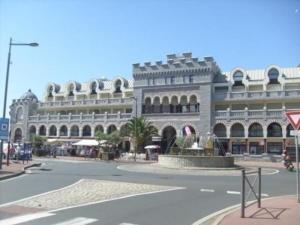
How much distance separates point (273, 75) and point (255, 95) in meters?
4.16

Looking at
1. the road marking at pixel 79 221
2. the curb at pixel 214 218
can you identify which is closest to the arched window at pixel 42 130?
the curb at pixel 214 218

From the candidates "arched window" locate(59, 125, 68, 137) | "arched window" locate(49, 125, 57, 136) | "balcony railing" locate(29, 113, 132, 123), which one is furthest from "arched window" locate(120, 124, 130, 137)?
"arched window" locate(49, 125, 57, 136)

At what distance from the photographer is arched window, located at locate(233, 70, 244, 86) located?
60.8 meters

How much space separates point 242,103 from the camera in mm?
58750

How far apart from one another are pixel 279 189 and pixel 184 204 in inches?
250

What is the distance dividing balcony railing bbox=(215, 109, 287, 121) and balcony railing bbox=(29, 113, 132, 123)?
14.6 metres

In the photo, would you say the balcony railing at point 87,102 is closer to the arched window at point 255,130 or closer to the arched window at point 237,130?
the arched window at point 237,130

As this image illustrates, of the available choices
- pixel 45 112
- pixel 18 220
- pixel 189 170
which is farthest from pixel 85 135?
pixel 18 220

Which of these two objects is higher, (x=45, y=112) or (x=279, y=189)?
(x=45, y=112)

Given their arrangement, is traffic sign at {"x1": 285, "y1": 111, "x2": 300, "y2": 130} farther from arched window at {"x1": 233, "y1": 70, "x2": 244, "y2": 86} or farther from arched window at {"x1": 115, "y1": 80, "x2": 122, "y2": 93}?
arched window at {"x1": 115, "y1": 80, "x2": 122, "y2": 93}

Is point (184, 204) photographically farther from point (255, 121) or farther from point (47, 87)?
point (47, 87)

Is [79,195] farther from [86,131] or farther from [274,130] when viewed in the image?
[86,131]

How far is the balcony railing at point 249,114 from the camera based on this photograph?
54844mm

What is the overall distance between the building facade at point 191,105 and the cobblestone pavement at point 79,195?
136 ft
